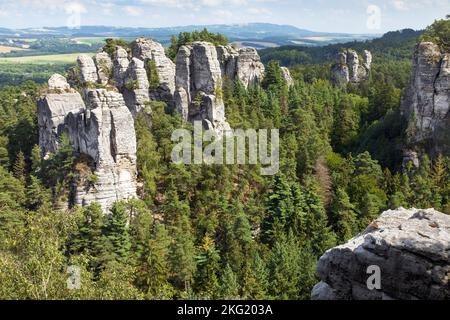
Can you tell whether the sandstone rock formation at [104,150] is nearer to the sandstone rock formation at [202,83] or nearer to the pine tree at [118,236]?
the pine tree at [118,236]

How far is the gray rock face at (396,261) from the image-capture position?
1994cm

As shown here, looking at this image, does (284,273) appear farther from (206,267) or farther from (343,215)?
(343,215)

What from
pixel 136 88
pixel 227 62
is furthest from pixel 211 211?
pixel 227 62

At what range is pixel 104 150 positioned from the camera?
39.5 metres

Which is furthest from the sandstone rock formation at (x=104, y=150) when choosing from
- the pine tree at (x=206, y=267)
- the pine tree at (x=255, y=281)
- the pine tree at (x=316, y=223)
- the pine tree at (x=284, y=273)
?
the pine tree at (x=316, y=223)

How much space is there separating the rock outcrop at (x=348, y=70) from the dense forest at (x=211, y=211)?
108 ft

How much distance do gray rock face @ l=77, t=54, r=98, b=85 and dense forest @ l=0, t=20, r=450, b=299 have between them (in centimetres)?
860

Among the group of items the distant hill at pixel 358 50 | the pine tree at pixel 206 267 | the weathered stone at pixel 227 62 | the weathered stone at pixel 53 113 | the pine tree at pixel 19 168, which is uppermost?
the distant hill at pixel 358 50

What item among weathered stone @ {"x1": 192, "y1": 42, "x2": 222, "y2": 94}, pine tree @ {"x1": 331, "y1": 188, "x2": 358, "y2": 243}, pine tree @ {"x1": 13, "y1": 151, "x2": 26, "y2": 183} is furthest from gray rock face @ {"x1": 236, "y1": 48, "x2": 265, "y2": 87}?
pine tree @ {"x1": 13, "y1": 151, "x2": 26, "y2": 183}

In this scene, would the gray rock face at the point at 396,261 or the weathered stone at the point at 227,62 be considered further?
the weathered stone at the point at 227,62

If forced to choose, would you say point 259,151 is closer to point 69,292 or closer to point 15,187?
point 15,187

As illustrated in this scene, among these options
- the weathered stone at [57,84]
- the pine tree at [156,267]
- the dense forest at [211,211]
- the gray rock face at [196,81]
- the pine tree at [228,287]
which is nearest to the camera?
the dense forest at [211,211]

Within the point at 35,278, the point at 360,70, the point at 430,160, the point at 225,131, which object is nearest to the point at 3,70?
the point at 360,70
